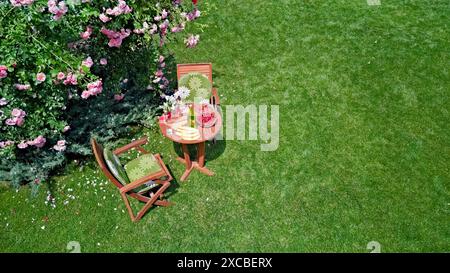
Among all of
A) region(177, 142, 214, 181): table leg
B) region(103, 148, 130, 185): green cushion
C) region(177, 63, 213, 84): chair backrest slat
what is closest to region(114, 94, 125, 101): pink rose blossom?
region(177, 63, 213, 84): chair backrest slat

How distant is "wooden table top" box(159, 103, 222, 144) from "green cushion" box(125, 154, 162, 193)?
Answer: 17.4 inches

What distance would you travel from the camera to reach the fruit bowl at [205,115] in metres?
6.30

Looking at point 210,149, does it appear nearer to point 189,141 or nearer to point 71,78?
point 189,141

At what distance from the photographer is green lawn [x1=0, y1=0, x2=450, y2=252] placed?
583 cm

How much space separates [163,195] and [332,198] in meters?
2.57

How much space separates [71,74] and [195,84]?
2197 millimetres

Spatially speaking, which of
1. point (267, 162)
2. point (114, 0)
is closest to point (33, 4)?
point (114, 0)

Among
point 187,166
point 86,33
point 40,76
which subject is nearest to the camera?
point 40,76

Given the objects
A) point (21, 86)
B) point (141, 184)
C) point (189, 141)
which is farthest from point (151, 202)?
point (21, 86)

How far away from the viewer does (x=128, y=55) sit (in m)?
6.82

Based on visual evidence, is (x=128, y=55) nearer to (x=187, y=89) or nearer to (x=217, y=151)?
(x=187, y=89)

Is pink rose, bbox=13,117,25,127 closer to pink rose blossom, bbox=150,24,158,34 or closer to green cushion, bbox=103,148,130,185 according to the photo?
green cushion, bbox=103,148,130,185

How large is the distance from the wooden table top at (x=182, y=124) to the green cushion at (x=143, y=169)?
0.44 metres

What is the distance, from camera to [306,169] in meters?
6.65
